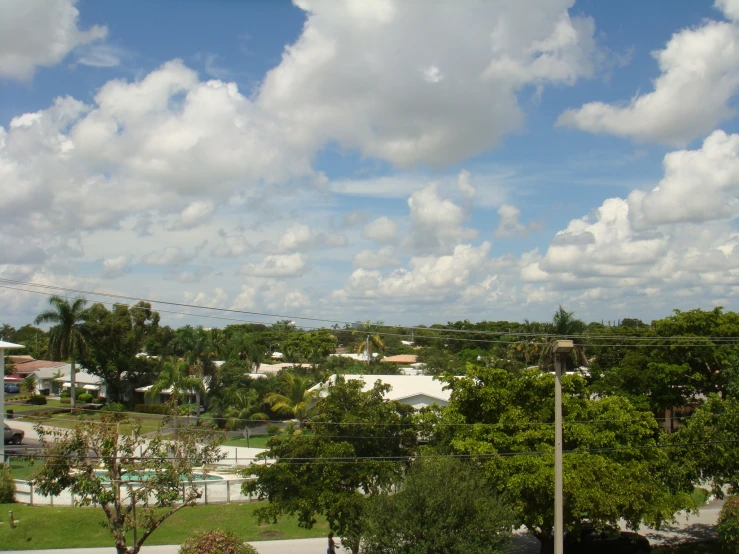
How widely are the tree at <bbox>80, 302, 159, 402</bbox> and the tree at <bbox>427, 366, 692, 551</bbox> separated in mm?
42724

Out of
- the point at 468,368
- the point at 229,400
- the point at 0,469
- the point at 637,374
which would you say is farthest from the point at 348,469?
the point at 229,400

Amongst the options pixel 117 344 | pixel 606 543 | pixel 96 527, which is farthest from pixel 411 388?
pixel 117 344

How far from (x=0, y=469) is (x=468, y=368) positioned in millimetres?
22361

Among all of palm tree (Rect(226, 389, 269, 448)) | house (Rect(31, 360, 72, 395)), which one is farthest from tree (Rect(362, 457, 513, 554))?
house (Rect(31, 360, 72, 395))

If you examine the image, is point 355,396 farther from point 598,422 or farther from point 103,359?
point 103,359

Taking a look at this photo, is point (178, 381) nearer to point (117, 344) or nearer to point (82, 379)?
point (117, 344)

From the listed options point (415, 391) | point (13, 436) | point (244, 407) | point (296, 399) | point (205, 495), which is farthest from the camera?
point (244, 407)

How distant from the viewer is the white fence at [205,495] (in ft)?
93.3

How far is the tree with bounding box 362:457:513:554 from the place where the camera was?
15727 millimetres

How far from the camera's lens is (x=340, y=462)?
61.9ft

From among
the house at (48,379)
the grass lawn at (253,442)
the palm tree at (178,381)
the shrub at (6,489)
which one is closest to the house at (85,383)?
the house at (48,379)

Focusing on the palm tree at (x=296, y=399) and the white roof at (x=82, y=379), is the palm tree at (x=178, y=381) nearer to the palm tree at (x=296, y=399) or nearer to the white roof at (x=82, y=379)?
the palm tree at (x=296, y=399)

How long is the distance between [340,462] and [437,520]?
3.89 meters

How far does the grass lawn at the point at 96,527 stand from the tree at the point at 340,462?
597cm
